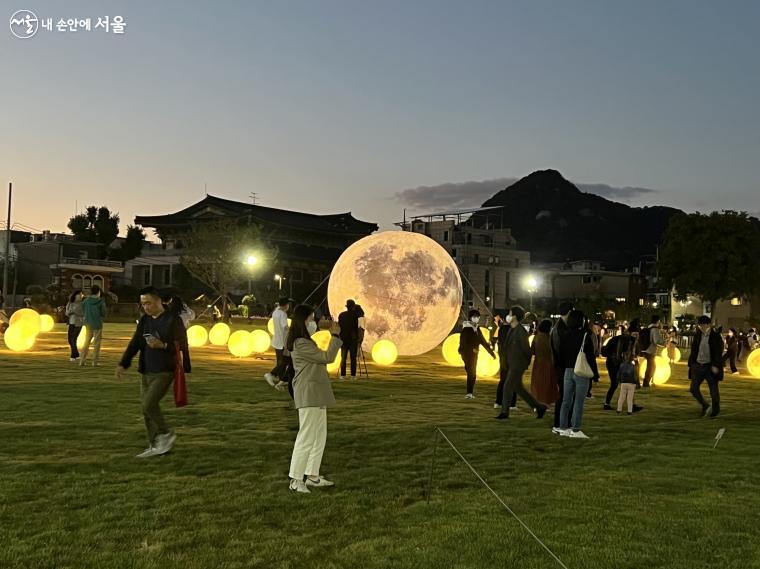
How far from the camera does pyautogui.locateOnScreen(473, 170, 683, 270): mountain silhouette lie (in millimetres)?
173288

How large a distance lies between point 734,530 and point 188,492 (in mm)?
4821

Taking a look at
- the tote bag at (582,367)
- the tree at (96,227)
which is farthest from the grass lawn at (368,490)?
the tree at (96,227)

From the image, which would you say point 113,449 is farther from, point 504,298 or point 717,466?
point 504,298

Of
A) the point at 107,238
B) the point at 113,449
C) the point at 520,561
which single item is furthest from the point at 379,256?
the point at 107,238

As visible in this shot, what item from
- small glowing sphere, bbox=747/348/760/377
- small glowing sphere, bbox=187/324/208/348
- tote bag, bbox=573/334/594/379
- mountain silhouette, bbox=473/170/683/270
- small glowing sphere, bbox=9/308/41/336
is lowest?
small glowing sphere, bbox=747/348/760/377

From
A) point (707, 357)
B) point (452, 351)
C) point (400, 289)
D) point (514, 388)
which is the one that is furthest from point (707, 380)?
point (400, 289)

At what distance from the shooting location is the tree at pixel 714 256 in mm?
51812

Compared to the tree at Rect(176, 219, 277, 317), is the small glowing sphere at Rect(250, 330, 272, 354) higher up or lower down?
lower down

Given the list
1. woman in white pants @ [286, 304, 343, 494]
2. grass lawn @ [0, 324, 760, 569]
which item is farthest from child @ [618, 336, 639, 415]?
woman in white pants @ [286, 304, 343, 494]

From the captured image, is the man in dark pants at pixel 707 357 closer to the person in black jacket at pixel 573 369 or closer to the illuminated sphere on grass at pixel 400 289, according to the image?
the person in black jacket at pixel 573 369

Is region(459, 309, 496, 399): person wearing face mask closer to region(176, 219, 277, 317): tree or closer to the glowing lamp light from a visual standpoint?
the glowing lamp light

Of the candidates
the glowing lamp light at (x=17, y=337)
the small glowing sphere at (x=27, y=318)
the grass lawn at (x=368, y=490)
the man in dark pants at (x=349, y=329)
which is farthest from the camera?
the small glowing sphere at (x=27, y=318)

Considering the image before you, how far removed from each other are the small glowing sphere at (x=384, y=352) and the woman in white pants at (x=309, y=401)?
1290 cm

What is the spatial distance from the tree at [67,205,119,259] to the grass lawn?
60.1 metres
